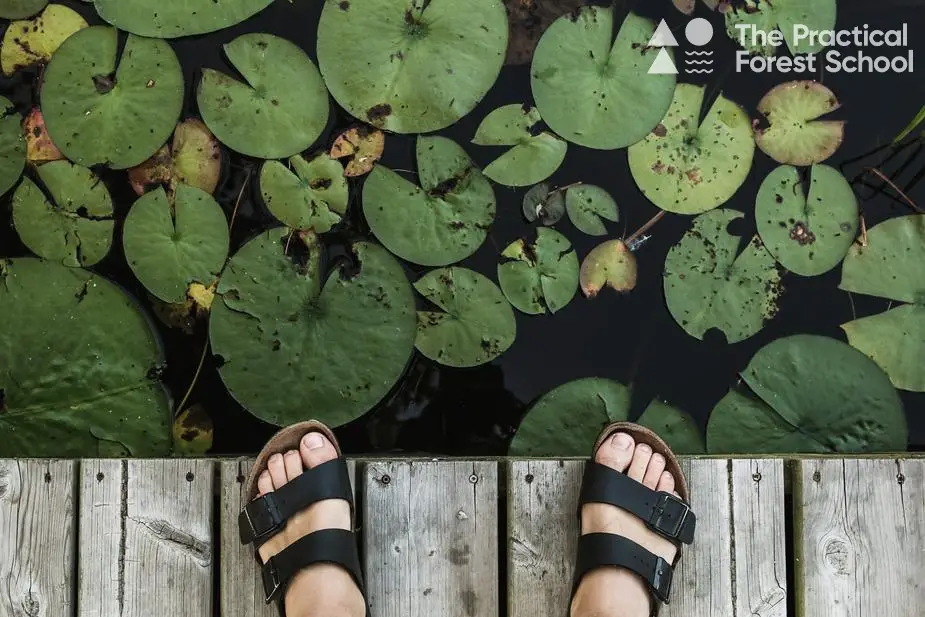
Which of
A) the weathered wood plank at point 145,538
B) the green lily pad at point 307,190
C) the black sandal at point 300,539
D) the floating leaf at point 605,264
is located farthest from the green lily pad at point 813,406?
the weathered wood plank at point 145,538

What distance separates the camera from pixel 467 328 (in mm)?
1172

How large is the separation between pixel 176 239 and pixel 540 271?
2.46 feet

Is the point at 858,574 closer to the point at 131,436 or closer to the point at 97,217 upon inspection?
the point at 131,436

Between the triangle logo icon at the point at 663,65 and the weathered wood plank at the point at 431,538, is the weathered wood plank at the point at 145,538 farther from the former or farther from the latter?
the triangle logo icon at the point at 663,65

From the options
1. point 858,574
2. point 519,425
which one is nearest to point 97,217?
point 519,425

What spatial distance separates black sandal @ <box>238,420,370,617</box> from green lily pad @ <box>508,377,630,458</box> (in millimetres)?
374

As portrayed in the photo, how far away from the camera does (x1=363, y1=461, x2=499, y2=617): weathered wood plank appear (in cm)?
105

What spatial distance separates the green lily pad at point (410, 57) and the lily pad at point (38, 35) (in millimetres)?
532

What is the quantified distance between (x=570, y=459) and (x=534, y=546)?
0.17 m

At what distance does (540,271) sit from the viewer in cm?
118

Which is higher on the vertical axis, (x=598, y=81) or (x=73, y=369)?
(x=598, y=81)

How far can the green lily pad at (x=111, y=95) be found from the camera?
1.15 m

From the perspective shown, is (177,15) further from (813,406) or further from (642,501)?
(813,406)

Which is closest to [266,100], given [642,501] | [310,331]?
[310,331]
